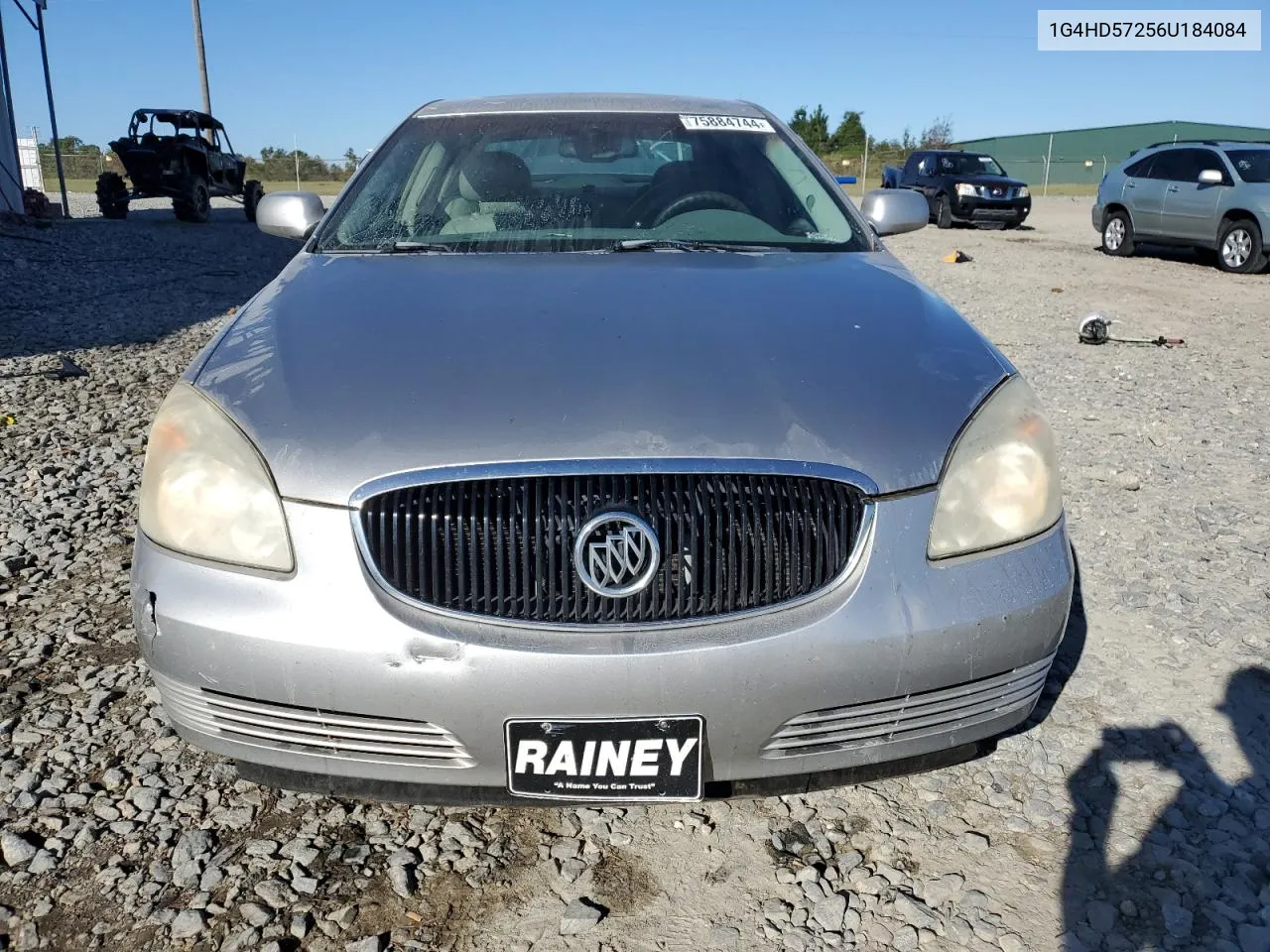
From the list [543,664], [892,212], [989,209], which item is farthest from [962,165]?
[543,664]

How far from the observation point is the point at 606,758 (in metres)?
1.63

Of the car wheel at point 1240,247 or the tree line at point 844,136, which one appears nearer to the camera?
the car wheel at point 1240,247

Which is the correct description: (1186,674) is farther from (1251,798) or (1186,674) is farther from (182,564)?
(182,564)

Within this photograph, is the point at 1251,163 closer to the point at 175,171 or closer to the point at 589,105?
the point at 589,105

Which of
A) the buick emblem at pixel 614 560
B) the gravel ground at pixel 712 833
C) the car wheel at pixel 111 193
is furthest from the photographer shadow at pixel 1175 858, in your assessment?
the car wheel at pixel 111 193

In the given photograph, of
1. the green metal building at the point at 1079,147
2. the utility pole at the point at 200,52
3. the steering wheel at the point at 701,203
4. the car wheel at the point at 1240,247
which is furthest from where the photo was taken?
the green metal building at the point at 1079,147

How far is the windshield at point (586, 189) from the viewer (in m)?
2.86

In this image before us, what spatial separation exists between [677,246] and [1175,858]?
1.88 m

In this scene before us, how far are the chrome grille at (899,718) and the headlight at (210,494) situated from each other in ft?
2.93

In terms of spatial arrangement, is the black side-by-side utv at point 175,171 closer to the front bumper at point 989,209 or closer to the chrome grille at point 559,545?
the front bumper at point 989,209

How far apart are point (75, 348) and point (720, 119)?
17.6 ft

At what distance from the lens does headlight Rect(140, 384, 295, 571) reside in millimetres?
1683

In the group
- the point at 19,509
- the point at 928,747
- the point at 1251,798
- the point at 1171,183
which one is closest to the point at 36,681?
the point at 19,509

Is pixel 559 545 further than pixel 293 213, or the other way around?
pixel 293 213
